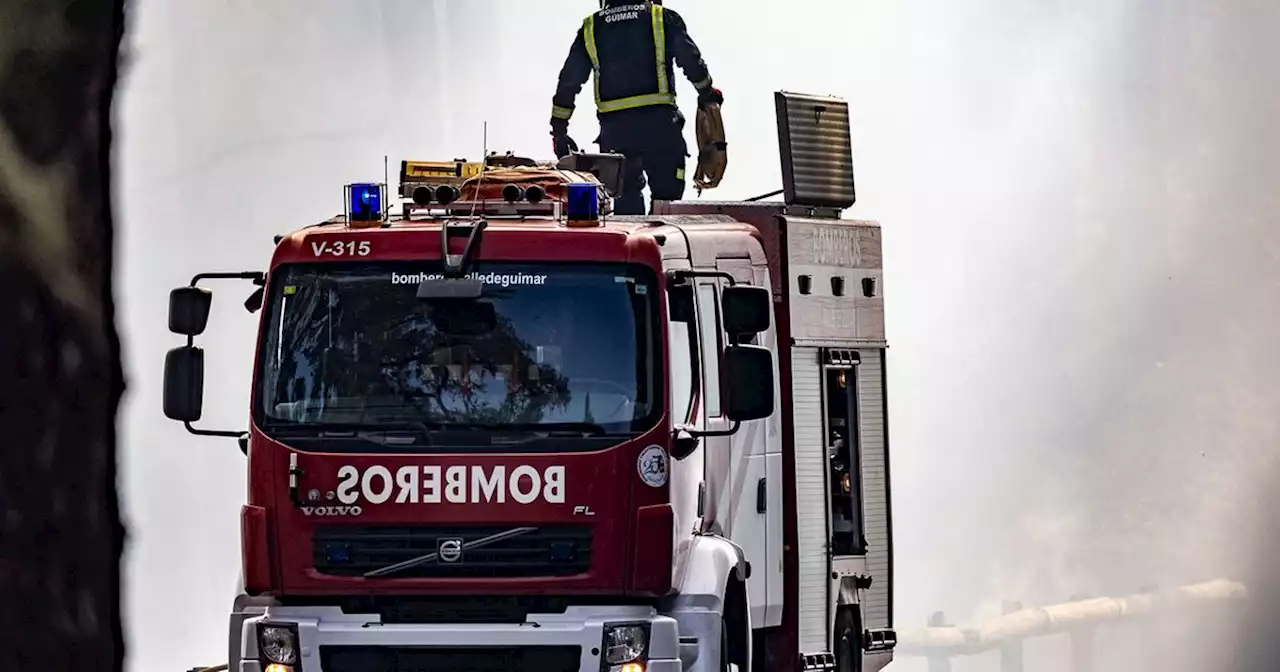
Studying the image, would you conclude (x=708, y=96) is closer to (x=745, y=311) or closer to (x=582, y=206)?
(x=582, y=206)

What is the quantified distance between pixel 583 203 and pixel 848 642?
337cm

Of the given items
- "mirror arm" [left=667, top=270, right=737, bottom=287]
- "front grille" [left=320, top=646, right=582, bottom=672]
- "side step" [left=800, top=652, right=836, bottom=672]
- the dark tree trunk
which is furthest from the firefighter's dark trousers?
"front grille" [left=320, top=646, right=582, bottom=672]

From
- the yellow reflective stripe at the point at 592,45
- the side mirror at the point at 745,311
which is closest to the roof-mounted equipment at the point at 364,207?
the side mirror at the point at 745,311

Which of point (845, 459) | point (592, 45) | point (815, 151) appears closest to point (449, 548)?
point (845, 459)

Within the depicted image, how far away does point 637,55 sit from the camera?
15.1 metres

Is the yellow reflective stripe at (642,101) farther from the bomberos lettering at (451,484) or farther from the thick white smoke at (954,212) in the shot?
the thick white smoke at (954,212)

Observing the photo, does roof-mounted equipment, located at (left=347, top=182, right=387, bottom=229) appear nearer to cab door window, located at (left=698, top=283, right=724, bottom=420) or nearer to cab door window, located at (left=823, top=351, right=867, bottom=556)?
cab door window, located at (left=698, top=283, right=724, bottom=420)

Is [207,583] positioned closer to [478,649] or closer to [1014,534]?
[1014,534]

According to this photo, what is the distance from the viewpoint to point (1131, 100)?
1040 inches

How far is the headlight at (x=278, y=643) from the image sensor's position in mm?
10352

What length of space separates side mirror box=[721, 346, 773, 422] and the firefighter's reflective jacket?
4726mm

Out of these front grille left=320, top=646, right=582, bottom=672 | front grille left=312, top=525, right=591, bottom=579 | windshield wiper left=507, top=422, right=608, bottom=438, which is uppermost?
windshield wiper left=507, top=422, right=608, bottom=438

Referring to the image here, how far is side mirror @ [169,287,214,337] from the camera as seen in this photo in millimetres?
10367

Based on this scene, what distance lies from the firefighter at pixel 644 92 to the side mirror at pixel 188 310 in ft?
15.9
